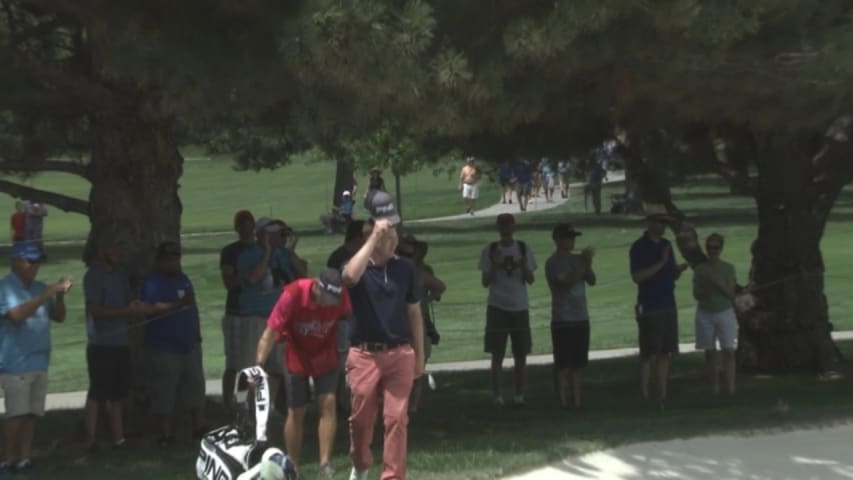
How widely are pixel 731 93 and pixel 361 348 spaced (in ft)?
10.4

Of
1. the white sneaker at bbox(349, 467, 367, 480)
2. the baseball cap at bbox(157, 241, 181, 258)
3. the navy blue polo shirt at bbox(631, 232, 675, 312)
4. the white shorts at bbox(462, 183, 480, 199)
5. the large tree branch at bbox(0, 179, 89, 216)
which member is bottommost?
the white sneaker at bbox(349, 467, 367, 480)

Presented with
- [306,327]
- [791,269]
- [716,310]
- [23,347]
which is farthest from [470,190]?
[306,327]

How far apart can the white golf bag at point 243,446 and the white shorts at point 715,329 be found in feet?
23.5

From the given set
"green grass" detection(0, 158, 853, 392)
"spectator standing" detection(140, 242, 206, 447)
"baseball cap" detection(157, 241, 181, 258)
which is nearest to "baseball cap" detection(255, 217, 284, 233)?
"spectator standing" detection(140, 242, 206, 447)

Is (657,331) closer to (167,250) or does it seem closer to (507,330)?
(507,330)

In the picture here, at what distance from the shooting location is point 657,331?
13.4 metres

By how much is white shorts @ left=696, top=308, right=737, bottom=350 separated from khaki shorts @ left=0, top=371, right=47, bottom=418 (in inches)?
239

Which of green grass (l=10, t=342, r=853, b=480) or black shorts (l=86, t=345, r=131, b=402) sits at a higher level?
black shorts (l=86, t=345, r=131, b=402)

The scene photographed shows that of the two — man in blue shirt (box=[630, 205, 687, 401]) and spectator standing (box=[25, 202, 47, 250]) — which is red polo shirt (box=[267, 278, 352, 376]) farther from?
spectator standing (box=[25, 202, 47, 250])

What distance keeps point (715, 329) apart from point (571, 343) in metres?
1.45

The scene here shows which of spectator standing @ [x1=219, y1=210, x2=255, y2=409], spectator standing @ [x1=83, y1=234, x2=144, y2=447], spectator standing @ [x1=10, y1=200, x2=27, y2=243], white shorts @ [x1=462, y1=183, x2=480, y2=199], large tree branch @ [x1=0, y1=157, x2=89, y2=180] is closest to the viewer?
spectator standing @ [x1=83, y1=234, x2=144, y2=447]

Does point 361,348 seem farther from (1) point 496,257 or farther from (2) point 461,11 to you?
(1) point 496,257

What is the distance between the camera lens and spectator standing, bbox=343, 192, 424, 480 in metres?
8.82

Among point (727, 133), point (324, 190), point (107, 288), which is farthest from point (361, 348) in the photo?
point (324, 190)
